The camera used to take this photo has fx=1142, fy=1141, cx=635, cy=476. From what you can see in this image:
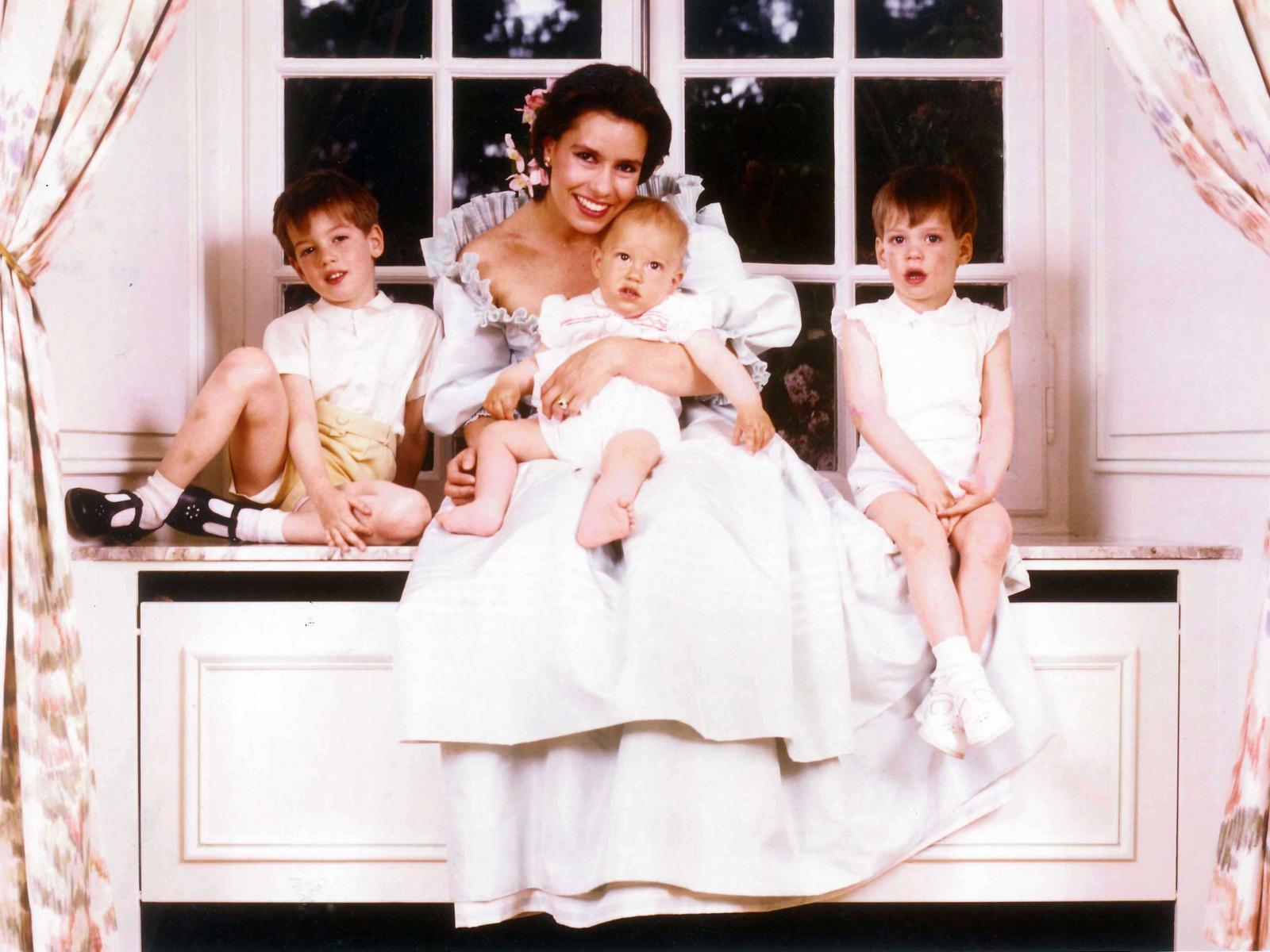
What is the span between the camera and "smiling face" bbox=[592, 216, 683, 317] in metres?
2.04

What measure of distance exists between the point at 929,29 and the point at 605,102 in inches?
37.6

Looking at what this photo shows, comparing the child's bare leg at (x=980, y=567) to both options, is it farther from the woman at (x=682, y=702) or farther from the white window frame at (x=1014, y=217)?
the white window frame at (x=1014, y=217)

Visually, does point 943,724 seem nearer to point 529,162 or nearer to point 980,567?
point 980,567

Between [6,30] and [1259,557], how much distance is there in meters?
2.17

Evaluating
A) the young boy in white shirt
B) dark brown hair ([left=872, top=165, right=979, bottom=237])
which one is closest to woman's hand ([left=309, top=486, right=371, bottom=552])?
the young boy in white shirt

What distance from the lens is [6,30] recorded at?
167 cm

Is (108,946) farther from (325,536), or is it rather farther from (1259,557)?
(1259,557)

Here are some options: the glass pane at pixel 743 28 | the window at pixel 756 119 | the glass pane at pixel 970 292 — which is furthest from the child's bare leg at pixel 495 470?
the glass pane at pixel 743 28

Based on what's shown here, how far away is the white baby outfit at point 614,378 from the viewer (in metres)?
2.03

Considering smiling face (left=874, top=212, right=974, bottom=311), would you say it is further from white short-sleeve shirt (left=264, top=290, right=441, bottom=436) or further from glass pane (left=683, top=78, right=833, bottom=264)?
white short-sleeve shirt (left=264, top=290, right=441, bottom=436)

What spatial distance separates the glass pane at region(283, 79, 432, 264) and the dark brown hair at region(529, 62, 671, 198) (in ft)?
1.60

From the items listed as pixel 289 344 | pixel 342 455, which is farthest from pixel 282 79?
pixel 342 455

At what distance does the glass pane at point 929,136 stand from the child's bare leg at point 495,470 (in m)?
1.04

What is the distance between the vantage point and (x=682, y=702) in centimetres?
169
